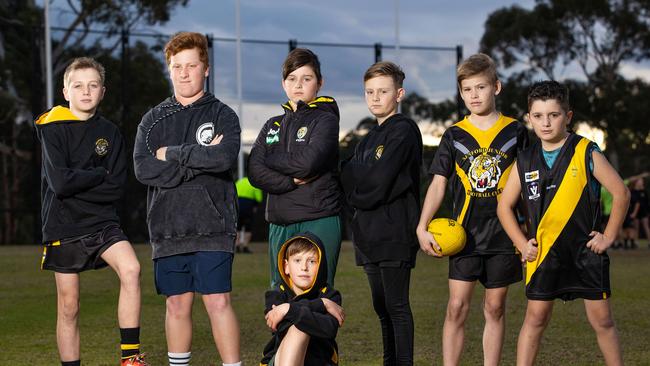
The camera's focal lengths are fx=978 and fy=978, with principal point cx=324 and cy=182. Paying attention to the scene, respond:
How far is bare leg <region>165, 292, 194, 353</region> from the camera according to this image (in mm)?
5121

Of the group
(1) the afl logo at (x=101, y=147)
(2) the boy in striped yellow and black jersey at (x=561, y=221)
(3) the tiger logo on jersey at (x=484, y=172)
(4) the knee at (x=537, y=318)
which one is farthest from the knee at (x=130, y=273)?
(4) the knee at (x=537, y=318)

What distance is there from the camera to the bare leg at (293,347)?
15.1 feet

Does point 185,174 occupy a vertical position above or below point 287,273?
above

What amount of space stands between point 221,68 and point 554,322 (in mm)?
20855

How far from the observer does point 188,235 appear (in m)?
5.07

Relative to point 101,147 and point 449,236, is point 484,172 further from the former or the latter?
point 101,147

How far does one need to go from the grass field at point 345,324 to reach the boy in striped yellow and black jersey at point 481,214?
1.20m

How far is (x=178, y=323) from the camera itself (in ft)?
16.8

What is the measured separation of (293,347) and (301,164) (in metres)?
1.01

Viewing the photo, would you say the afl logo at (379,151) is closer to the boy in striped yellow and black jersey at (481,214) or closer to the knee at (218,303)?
the boy in striped yellow and black jersey at (481,214)

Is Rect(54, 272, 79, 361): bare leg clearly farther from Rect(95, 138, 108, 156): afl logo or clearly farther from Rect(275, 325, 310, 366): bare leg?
Rect(275, 325, 310, 366): bare leg

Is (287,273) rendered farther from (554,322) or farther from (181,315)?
(554,322)

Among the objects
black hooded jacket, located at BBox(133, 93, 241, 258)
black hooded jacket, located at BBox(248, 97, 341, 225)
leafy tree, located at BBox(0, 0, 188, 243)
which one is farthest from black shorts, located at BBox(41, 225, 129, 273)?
leafy tree, located at BBox(0, 0, 188, 243)

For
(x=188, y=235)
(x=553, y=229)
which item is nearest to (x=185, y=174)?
(x=188, y=235)
